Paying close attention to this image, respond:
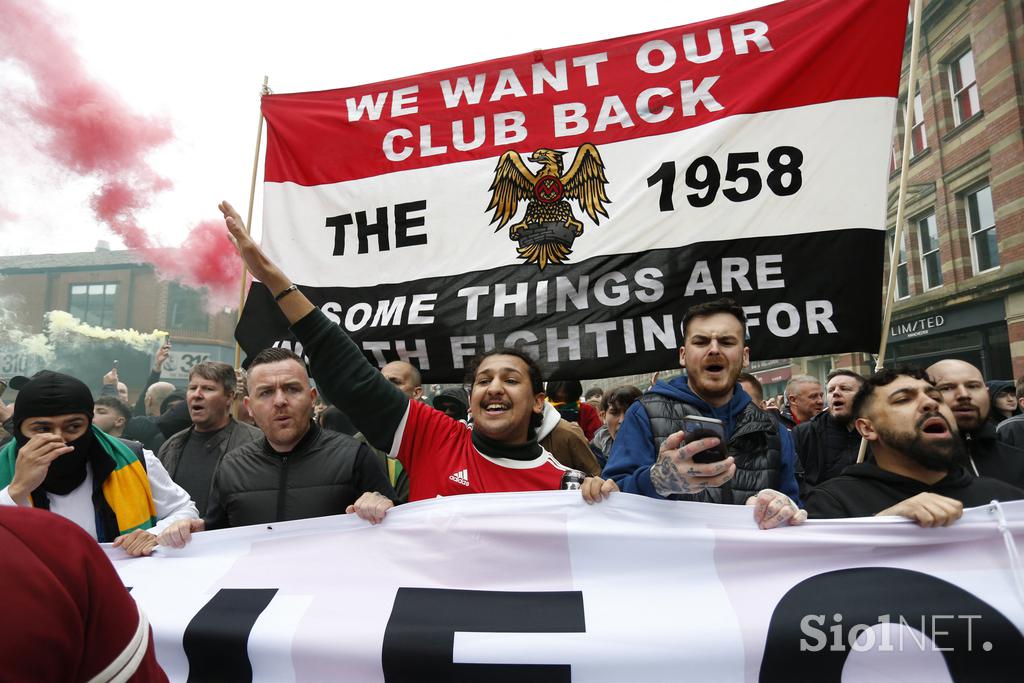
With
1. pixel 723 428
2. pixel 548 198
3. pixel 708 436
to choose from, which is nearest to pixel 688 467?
pixel 708 436

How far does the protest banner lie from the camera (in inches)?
69.6

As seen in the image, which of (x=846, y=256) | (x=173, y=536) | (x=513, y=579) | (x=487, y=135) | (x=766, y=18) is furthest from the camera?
(x=487, y=135)

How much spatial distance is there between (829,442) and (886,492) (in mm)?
2082

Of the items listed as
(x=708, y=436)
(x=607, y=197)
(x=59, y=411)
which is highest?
(x=607, y=197)

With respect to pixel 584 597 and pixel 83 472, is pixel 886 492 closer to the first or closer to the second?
pixel 584 597

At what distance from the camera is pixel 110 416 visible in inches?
195

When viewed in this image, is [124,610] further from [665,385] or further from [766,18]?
[766,18]

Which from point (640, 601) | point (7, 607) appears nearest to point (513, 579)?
point (640, 601)

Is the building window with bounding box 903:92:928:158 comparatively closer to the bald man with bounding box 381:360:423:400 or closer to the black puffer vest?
the bald man with bounding box 381:360:423:400

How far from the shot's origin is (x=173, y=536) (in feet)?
7.52

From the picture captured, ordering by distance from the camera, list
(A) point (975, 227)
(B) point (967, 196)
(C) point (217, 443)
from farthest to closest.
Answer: (B) point (967, 196) < (A) point (975, 227) < (C) point (217, 443)

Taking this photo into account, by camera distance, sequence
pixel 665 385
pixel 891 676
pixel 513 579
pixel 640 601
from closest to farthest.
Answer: pixel 891 676
pixel 640 601
pixel 513 579
pixel 665 385

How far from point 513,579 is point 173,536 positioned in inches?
46.9

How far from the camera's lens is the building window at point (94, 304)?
39031mm
